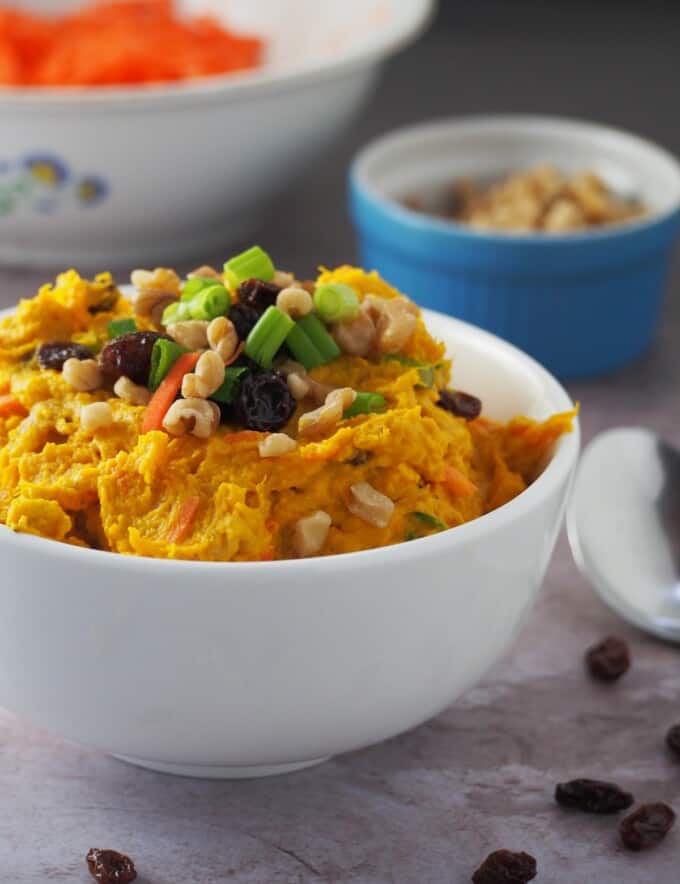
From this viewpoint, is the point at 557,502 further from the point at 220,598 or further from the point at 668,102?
the point at 668,102

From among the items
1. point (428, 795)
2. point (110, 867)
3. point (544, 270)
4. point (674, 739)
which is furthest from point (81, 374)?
point (544, 270)

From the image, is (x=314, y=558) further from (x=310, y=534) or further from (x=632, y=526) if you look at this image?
(x=632, y=526)

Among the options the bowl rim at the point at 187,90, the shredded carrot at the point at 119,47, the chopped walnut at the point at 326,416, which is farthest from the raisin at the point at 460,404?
the shredded carrot at the point at 119,47

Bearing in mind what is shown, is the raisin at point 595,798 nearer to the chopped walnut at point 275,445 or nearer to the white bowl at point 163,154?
the chopped walnut at point 275,445

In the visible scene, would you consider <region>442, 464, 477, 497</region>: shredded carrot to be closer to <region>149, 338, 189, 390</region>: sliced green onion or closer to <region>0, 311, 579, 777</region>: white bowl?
<region>0, 311, 579, 777</region>: white bowl

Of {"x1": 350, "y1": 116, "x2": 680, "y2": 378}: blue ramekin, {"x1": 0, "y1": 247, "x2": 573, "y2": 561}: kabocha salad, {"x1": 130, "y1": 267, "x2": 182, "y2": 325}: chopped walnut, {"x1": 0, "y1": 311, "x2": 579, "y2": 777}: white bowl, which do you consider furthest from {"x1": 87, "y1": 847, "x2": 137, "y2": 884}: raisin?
{"x1": 350, "y1": 116, "x2": 680, "y2": 378}: blue ramekin

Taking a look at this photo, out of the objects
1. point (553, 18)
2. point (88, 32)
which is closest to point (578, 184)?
point (88, 32)
